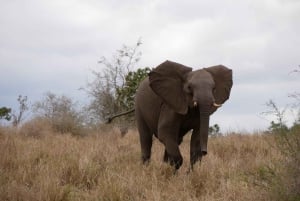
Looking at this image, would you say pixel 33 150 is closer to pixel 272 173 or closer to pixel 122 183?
pixel 122 183

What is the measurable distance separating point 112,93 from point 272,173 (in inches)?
714

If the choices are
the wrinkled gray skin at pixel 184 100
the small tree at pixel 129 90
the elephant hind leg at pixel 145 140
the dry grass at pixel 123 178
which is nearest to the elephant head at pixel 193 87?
the wrinkled gray skin at pixel 184 100

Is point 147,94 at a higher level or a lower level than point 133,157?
higher

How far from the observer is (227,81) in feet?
29.0

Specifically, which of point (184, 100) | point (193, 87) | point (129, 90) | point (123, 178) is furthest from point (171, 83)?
point (129, 90)

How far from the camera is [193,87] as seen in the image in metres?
8.13

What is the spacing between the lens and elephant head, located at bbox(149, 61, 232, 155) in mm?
7891

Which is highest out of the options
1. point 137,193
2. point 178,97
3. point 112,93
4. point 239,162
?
point 112,93

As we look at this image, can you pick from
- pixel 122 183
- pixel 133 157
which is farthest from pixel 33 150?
pixel 122 183

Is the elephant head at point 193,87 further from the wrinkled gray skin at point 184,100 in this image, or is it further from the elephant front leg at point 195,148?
the elephant front leg at point 195,148

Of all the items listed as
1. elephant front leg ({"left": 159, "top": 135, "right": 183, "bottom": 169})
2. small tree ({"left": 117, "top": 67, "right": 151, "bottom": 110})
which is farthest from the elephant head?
small tree ({"left": 117, "top": 67, "right": 151, "bottom": 110})

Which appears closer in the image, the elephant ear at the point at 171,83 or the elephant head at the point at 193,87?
the elephant head at the point at 193,87

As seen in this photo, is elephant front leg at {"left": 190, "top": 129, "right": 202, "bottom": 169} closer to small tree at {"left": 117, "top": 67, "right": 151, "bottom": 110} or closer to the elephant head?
the elephant head

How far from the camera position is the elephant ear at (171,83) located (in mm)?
8500
